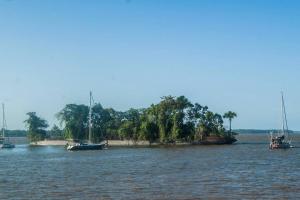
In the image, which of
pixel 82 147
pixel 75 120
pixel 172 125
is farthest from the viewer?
pixel 75 120

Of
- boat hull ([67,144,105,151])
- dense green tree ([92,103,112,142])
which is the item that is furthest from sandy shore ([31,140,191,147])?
boat hull ([67,144,105,151])

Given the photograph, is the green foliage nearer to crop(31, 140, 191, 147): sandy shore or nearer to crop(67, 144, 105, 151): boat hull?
crop(31, 140, 191, 147): sandy shore

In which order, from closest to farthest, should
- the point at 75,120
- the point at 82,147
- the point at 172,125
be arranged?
1. the point at 82,147
2. the point at 172,125
3. the point at 75,120

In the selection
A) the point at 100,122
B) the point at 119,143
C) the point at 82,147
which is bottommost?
the point at 82,147

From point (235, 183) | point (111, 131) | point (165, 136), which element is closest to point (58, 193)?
point (235, 183)

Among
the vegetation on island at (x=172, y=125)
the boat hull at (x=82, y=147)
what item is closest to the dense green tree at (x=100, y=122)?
the vegetation on island at (x=172, y=125)

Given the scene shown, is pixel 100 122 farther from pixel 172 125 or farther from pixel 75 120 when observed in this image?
pixel 172 125

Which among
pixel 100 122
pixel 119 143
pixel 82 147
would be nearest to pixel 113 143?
pixel 119 143

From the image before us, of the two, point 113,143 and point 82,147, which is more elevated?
point 113,143

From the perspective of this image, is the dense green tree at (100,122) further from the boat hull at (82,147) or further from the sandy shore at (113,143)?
the boat hull at (82,147)

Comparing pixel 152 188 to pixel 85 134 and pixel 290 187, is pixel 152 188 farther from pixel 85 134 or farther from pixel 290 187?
pixel 85 134

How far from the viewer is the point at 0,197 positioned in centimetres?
3931

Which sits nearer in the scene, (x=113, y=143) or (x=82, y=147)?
(x=82, y=147)

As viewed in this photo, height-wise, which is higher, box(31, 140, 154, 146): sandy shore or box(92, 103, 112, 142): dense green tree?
box(92, 103, 112, 142): dense green tree
